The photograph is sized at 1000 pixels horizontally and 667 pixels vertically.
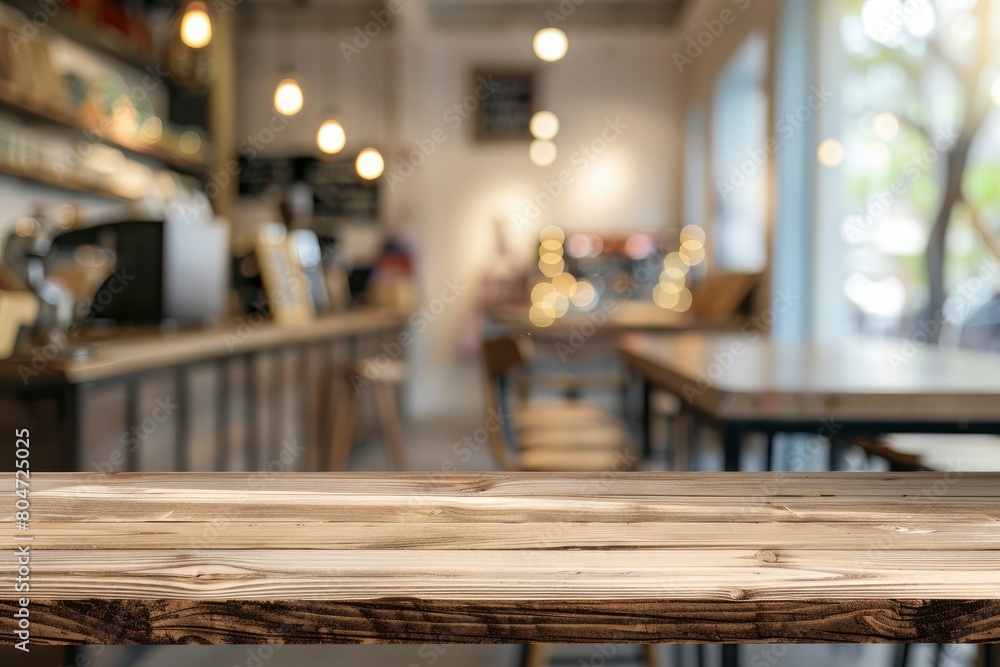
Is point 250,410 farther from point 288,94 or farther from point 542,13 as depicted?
point 542,13

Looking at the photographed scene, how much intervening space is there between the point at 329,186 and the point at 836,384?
22.2 feet

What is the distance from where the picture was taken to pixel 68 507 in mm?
917

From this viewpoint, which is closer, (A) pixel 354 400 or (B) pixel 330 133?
(A) pixel 354 400

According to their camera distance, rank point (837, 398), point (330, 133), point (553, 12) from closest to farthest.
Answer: point (837, 398) → point (330, 133) → point (553, 12)

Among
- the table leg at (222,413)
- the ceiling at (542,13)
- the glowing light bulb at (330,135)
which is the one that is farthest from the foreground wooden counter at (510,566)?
the ceiling at (542,13)

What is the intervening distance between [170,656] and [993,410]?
2137 millimetres

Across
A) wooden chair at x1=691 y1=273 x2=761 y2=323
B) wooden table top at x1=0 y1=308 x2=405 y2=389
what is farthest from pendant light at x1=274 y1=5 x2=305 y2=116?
wooden chair at x1=691 y1=273 x2=761 y2=323

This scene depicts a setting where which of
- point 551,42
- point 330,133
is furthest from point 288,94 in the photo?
point 551,42

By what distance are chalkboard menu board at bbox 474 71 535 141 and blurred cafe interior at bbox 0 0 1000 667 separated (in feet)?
0.11

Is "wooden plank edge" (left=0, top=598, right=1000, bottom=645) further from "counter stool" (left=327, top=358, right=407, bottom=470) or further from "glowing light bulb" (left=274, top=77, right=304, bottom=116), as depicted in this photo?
"glowing light bulb" (left=274, top=77, right=304, bottom=116)

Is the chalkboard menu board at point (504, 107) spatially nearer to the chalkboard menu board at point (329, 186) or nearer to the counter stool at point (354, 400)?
the chalkboard menu board at point (329, 186)

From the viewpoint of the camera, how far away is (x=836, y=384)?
1.66 meters

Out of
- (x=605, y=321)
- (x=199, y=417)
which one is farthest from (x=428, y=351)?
(x=199, y=417)

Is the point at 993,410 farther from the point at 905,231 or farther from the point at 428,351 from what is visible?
the point at 428,351
